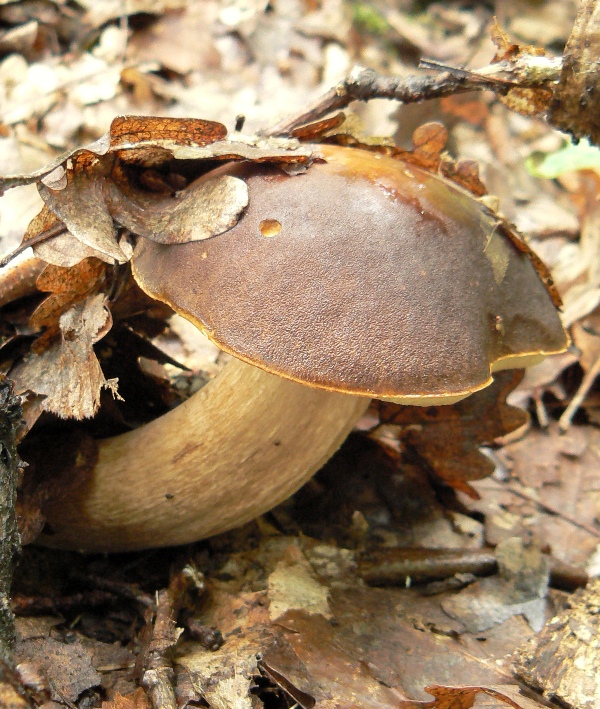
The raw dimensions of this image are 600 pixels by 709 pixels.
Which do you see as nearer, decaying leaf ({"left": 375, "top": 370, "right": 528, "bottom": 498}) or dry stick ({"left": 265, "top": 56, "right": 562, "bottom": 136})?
dry stick ({"left": 265, "top": 56, "right": 562, "bottom": 136})

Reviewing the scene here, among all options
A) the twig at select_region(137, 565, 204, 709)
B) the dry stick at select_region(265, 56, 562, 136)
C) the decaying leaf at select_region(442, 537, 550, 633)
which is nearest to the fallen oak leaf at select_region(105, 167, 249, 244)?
the dry stick at select_region(265, 56, 562, 136)

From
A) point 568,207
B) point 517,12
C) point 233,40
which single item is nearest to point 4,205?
point 233,40

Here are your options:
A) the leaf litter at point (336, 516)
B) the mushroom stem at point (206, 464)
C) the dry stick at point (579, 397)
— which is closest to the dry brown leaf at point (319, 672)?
the leaf litter at point (336, 516)

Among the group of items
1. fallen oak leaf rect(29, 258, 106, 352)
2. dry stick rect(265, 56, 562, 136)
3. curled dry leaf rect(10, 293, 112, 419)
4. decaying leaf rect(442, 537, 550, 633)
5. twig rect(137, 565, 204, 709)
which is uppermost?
dry stick rect(265, 56, 562, 136)

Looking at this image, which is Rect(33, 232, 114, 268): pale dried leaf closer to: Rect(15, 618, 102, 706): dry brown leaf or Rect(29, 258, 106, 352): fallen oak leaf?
Rect(29, 258, 106, 352): fallen oak leaf

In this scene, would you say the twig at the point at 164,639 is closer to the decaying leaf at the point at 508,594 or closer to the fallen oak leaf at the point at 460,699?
the fallen oak leaf at the point at 460,699

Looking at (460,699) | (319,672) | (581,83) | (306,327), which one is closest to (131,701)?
(319,672)

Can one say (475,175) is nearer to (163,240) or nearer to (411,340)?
(411,340)
